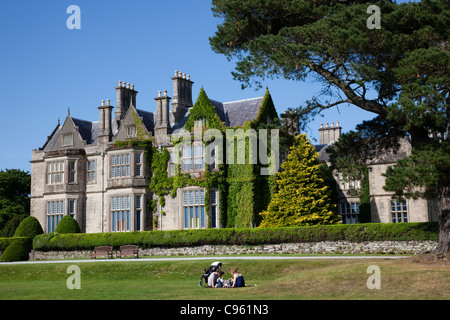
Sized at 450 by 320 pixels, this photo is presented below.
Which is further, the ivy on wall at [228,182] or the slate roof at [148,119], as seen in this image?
the slate roof at [148,119]

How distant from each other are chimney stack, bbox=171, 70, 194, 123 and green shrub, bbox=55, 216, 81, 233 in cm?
1029

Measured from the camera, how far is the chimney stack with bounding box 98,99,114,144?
44375mm

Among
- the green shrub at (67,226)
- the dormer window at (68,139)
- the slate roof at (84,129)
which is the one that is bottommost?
the green shrub at (67,226)

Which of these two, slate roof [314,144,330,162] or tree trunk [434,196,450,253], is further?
slate roof [314,144,330,162]

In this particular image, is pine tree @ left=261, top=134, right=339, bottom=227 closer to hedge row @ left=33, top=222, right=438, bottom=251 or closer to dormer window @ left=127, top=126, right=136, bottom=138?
hedge row @ left=33, top=222, right=438, bottom=251

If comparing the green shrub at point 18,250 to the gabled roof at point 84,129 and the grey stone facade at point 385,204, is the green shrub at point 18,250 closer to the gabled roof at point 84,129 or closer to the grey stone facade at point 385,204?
the gabled roof at point 84,129

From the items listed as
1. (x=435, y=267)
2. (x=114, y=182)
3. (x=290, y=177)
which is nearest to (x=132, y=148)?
(x=114, y=182)

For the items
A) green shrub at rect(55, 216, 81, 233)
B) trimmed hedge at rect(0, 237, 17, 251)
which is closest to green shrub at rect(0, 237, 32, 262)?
trimmed hedge at rect(0, 237, 17, 251)

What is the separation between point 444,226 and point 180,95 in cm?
2484

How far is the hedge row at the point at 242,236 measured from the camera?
29484 mm

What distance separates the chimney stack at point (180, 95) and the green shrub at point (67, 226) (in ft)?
33.8

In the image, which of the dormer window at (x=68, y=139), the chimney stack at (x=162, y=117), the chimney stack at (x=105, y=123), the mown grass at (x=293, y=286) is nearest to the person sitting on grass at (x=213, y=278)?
the mown grass at (x=293, y=286)
